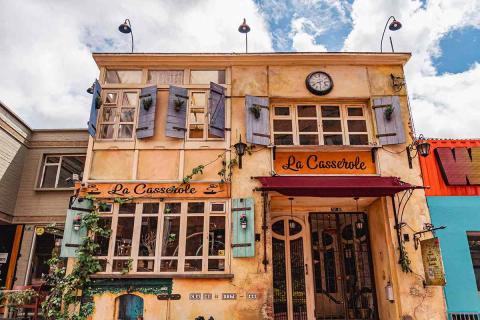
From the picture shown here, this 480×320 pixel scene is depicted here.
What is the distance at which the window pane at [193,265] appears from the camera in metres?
9.48

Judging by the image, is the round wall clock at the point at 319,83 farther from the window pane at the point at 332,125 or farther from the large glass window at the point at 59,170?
the large glass window at the point at 59,170

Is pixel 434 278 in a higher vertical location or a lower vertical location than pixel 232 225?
lower

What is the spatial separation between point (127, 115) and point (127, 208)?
2.89 metres

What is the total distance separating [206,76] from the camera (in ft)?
37.1

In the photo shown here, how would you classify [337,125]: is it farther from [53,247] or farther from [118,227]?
[53,247]

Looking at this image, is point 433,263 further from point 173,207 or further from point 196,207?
point 173,207

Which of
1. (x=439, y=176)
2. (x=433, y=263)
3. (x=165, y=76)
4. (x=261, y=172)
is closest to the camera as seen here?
(x=433, y=263)

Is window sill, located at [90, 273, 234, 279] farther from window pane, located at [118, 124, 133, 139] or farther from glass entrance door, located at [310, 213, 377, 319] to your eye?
window pane, located at [118, 124, 133, 139]

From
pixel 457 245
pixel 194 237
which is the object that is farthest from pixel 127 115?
pixel 457 245

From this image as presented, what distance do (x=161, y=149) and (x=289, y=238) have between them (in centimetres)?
468

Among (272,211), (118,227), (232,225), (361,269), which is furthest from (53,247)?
(361,269)

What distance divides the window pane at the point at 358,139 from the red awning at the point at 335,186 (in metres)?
1.46

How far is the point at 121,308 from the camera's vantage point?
9234 millimetres

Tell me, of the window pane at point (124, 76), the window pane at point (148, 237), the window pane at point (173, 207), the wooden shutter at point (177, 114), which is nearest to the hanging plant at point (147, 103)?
the wooden shutter at point (177, 114)
